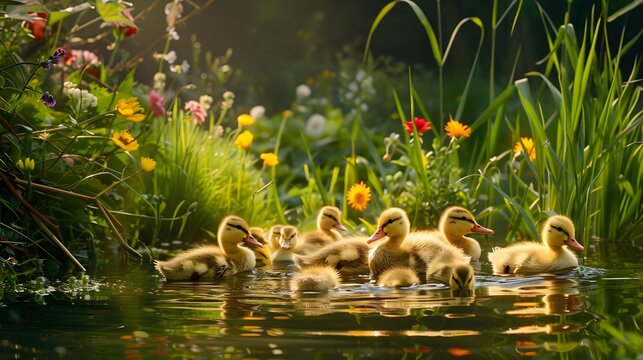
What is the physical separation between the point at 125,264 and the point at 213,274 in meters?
0.76

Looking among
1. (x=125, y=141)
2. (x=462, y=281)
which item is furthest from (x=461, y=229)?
(x=125, y=141)

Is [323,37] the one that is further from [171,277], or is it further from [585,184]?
[171,277]

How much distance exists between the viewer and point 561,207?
7.38 metres

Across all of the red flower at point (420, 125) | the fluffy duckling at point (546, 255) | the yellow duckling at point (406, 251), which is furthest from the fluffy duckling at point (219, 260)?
the red flower at point (420, 125)

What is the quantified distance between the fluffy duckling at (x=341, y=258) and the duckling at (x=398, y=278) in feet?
1.94

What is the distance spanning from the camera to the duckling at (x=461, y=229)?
6.82 meters

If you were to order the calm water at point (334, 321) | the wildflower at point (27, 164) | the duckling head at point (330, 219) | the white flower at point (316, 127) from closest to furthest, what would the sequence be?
the calm water at point (334, 321) → the wildflower at point (27, 164) → the duckling head at point (330, 219) → the white flower at point (316, 127)

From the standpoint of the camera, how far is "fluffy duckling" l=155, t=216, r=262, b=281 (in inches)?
236

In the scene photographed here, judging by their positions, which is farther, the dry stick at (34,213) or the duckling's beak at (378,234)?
the duckling's beak at (378,234)

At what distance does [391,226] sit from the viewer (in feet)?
20.5

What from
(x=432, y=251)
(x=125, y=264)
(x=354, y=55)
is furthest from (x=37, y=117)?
(x=354, y=55)

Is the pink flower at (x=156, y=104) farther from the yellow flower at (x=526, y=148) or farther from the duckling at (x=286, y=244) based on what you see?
the yellow flower at (x=526, y=148)

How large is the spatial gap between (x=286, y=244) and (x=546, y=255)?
160cm

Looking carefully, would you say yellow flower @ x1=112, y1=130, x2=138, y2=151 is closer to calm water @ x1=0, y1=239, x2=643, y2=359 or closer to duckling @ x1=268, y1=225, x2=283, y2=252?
calm water @ x1=0, y1=239, x2=643, y2=359
